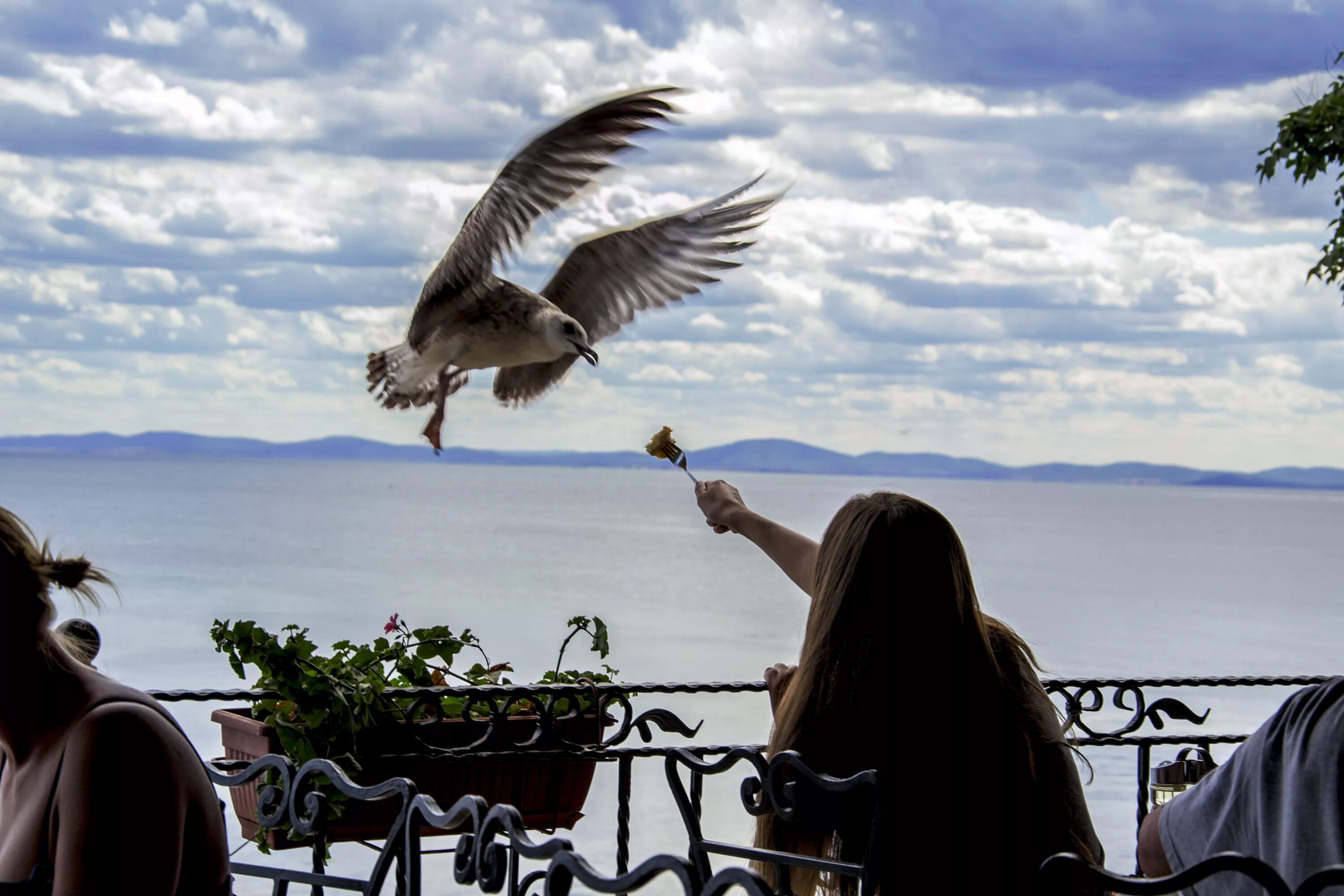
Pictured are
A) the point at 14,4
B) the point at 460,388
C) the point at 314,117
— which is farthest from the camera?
the point at 14,4

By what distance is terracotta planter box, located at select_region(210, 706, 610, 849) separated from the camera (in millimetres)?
1968

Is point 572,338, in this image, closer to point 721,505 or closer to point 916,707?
point 721,505

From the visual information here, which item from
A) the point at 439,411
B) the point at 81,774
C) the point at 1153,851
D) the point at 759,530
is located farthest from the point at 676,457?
the point at 81,774

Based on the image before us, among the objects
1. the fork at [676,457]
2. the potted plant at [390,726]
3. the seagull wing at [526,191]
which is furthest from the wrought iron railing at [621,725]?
the seagull wing at [526,191]

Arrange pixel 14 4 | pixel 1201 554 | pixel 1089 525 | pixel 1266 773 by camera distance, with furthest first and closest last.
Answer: pixel 1089 525, pixel 1201 554, pixel 14 4, pixel 1266 773

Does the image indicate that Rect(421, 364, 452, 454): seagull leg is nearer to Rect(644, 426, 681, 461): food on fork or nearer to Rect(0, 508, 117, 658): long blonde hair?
Rect(644, 426, 681, 461): food on fork

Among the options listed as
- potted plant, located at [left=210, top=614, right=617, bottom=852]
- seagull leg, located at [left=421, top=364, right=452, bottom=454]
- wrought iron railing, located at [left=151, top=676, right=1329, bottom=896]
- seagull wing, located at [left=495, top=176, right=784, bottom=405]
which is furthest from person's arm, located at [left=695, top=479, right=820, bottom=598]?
seagull wing, located at [left=495, top=176, right=784, bottom=405]

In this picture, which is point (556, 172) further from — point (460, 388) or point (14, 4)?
point (14, 4)

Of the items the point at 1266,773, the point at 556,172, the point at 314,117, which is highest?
the point at 314,117

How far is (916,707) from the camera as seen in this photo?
1.50m

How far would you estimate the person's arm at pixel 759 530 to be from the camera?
6.49ft

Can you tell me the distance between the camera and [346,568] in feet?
97.8

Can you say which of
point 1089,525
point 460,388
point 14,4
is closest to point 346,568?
point 14,4

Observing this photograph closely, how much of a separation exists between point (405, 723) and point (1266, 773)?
→ 1.22m
